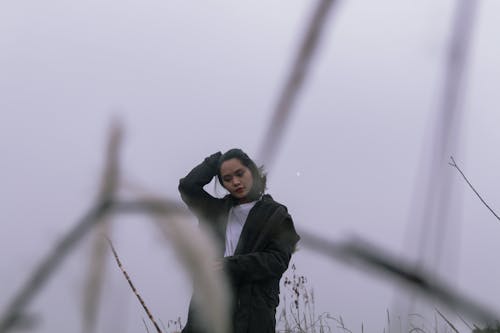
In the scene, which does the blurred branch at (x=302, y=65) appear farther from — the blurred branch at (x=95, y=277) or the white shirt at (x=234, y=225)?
the white shirt at (x=234, y=225)

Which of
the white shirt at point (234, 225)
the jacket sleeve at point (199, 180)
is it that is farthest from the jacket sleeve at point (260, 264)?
the jacket sleeve at point (199, 180)

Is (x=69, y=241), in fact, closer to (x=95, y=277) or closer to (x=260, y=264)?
(x=95, y=277)

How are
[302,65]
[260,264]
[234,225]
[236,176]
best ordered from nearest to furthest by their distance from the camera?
1. [302,65]
2. [236,176]
3. [260,264]
4. [234,225]

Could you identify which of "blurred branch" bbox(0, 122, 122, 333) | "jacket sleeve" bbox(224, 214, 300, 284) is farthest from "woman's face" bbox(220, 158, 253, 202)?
"blurred branch" bbox(0, 122, 122, 333)

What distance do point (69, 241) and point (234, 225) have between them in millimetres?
1432

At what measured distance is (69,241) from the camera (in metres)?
0.13

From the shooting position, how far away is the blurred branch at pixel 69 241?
4.9 inches

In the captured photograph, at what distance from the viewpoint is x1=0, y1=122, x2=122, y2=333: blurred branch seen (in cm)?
12

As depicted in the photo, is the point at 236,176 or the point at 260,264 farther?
the point at 260,264

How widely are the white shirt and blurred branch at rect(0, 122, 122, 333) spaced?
1.39 metres

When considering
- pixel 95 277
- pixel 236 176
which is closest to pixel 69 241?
pixel 95 277

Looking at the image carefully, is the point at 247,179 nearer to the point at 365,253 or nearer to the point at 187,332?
the point at 187,332

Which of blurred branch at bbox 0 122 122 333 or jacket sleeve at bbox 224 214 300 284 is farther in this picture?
jacket sleeve at bbox 224 214 300 284

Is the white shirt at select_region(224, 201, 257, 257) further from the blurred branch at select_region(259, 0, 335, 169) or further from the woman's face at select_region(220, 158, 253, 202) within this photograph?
the blurred branch at select_region(259, 0, 335, 169)
